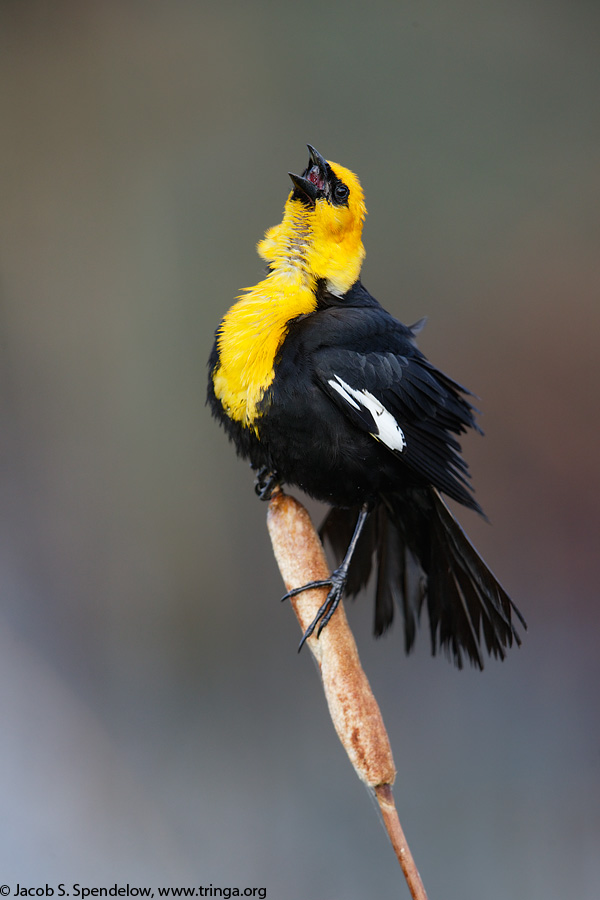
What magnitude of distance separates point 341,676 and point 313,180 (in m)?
0.49

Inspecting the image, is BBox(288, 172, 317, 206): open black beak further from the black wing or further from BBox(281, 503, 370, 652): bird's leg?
BBox(281, 503, 370, 652): bird's leg

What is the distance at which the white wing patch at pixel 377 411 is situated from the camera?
0.74 m

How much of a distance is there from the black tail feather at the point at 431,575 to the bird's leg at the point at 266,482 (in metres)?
0.12

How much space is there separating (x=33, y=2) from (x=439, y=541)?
973 mm

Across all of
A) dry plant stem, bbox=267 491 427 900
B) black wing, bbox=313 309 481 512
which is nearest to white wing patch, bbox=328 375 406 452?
black wing, bbox=313 309 481 512

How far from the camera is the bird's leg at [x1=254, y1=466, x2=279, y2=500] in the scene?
0.83 metres

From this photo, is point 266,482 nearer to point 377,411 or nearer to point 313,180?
point 377,411

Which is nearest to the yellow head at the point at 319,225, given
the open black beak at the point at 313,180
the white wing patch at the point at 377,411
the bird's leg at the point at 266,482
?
the open black beak at the point at 313,180

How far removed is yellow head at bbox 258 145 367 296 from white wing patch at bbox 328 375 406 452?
4.6 inches

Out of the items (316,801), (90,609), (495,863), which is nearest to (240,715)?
(316,801)

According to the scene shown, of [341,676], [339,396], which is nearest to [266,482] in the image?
[339,396]

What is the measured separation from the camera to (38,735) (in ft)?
3.43

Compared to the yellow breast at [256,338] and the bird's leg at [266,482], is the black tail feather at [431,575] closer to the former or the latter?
the bird's leg at [266,482]

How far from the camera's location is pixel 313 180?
758 mm
